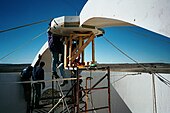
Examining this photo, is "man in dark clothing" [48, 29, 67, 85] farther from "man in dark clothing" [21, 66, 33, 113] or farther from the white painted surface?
the white painted surface

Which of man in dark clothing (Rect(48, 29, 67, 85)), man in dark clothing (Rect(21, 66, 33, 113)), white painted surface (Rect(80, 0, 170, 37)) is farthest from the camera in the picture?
man in dark clothing (Rect(21, 66, 33, 113))

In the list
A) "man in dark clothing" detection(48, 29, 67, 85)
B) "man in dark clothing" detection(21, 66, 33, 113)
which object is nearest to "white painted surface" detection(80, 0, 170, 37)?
"man in dark clothing" detection(48, 29, 67, 85)

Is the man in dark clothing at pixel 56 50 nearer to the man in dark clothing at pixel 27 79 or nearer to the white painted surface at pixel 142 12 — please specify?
the man in dark clothing at pixel 27 79

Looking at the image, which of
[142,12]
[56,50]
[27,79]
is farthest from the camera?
[27,79]

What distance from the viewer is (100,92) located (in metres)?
6.58

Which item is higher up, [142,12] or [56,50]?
[56,50]

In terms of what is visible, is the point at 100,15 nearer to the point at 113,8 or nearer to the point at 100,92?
the point at 113,8

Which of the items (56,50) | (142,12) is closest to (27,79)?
(56,50)

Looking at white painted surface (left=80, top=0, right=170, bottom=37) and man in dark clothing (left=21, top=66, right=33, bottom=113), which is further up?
white painted surface (left=80, top=0, right=170, bottom=37)

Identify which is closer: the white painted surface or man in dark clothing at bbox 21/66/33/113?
the white painted surface

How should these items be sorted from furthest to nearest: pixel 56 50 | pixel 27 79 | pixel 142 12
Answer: pixel 27 79, pixel 56 50, pixel 142 12

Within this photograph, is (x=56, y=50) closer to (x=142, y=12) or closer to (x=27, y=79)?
A: (x=27, y=79)

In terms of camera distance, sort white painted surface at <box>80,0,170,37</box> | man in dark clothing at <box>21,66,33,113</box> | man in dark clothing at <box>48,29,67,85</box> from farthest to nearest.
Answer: man in dark clothing at <box>21,66,33,113</box>, man in dark clothing at <box>48,29,67,85</box>, white painted surface at <box>80,0,170,37</box>

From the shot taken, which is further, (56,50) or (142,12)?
(56,50)
